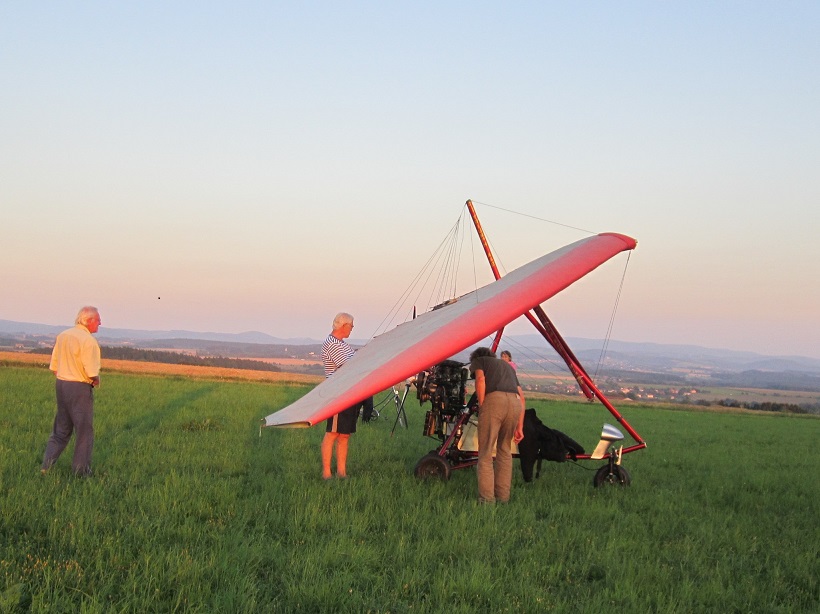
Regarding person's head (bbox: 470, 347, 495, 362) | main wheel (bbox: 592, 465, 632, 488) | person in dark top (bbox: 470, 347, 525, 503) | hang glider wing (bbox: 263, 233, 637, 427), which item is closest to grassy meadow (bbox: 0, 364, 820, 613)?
→ main wheel (bbox: 592, 465, 632, 488)

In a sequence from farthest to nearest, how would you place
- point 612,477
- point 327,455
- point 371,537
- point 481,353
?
point 612,477 → point 327,455 → point 481,353 → point 371,537

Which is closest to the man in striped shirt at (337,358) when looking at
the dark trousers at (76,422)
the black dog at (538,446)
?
the black dog at (538,446)

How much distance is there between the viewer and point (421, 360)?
6207mm

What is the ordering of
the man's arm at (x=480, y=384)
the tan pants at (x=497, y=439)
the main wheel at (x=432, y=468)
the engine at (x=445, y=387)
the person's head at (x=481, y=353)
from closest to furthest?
1. the tan pants at (x=497, y=439)
2. the man's arm at (x=480, y=384)
3. the person's head at (x=481, y=353)
4. the main wheel at (x=432, y=468)
5. the engine at (x=445, y=387)

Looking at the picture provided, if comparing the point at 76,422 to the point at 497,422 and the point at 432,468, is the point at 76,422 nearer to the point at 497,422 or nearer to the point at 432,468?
the point at 432,468

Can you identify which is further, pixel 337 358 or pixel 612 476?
pixel 612 476

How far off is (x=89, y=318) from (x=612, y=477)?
271 inches

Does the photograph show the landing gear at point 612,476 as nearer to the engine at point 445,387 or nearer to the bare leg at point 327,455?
the engine at point 445,387

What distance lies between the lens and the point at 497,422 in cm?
766

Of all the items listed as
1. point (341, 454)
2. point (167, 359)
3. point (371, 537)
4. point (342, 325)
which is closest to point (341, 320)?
point (342, 325)

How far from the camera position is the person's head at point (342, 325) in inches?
350

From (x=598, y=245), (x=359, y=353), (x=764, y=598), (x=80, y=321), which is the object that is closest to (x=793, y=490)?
(x=598, y=245)

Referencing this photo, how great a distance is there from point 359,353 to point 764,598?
18.1ft

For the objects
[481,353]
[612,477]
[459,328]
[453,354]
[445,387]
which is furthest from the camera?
[612,477]
